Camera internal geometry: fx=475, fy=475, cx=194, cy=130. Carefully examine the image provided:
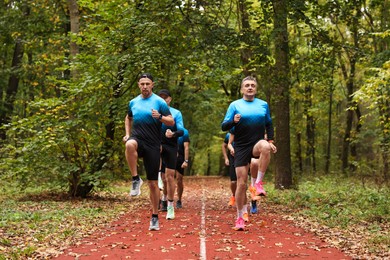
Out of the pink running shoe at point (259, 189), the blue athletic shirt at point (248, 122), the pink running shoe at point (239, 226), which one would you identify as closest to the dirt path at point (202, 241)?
the pink running shoe at point (239, 226)

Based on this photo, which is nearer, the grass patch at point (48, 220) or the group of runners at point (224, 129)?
the grass patch at point (48, 220)

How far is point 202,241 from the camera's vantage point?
23.7 ft

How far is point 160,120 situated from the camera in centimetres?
810

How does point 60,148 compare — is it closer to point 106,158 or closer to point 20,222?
→ point 106,158

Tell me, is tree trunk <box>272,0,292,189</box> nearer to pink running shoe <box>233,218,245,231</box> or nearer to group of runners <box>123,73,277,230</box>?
group of runners <box>123,73,277,230</box>

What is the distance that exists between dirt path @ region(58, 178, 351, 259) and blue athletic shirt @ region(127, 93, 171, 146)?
64.9 inches

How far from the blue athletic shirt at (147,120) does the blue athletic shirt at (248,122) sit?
1.15 metres

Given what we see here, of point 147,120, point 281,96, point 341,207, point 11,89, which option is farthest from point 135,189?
point 11,89

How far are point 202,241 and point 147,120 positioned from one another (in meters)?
2.28

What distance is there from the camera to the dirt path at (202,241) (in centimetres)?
636

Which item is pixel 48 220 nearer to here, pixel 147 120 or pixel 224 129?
pixel 147 120

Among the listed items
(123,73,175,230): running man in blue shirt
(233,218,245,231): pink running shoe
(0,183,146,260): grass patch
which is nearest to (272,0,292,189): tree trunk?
(123,73,175,230): running man in blue shirt

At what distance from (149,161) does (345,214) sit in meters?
4.54

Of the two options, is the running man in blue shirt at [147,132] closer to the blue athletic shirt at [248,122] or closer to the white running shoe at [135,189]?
the white running shoe at [135,189]
